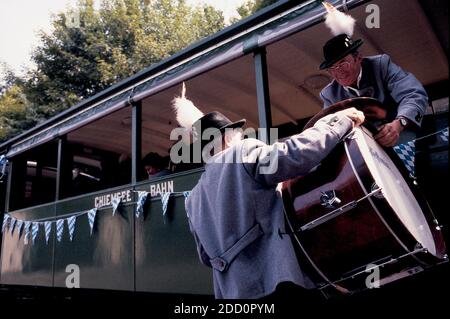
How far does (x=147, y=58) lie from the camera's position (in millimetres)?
20062

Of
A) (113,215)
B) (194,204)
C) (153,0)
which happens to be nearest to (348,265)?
(194,204)

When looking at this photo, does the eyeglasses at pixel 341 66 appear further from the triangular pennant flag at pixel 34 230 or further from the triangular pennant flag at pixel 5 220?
the triangular pennant flag at pixel 5 220

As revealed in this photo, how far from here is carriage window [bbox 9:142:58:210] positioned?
6965 mm

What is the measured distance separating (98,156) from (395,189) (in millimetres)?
6026

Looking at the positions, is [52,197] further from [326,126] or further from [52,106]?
[52,106]

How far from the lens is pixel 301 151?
1850 mm

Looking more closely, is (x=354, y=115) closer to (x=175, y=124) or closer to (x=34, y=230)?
(x=175, y=124)

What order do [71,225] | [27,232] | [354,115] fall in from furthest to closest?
[27,232] < [71,225] < [354,115]

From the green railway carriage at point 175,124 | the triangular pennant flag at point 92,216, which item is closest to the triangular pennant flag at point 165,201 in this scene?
the green railway carriage at point 175,124

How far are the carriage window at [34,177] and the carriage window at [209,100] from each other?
2.70 metres

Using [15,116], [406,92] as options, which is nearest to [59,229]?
[406,92]

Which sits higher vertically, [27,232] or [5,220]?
[5,220]

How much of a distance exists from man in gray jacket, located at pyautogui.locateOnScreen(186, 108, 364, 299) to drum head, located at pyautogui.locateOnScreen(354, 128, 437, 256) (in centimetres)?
15

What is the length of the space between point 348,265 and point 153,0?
25.6m
